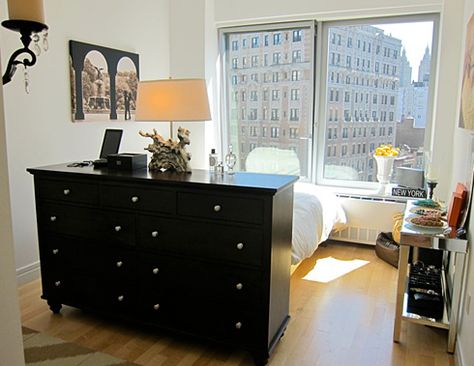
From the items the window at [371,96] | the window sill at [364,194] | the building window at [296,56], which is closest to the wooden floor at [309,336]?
the window sill at [364,194]

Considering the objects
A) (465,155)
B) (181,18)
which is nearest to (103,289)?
(465,155)

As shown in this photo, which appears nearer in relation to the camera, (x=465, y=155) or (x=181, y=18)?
(x=465, y=155)

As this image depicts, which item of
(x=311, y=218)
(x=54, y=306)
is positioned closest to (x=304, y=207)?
(x=311, y=218)

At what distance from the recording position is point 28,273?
10.9ft

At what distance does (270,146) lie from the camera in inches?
199

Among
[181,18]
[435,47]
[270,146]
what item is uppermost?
[181,18]

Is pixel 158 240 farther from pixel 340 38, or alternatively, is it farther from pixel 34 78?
pixel 340 38

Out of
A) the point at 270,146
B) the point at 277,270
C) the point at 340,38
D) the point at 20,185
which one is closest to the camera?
the point at 277,270

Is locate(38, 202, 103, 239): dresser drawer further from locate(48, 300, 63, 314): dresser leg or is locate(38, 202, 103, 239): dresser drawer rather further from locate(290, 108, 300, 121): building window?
locate(290, 108, 300, 121): building window

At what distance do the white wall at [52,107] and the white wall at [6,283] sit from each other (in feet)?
8.23

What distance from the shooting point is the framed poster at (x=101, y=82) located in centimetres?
367

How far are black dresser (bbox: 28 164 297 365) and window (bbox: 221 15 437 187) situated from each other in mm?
2514

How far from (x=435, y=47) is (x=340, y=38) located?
3.20ft

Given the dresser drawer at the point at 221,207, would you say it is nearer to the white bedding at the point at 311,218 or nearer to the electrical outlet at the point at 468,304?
the white bedding at the point at 311,218
